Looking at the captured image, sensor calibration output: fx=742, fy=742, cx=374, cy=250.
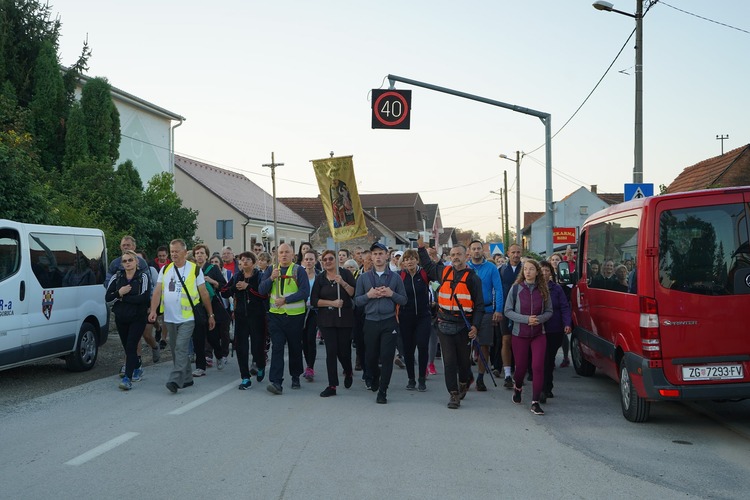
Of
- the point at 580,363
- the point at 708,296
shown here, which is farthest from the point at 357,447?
the point at 580,363

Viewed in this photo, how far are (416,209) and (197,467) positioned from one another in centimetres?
8886

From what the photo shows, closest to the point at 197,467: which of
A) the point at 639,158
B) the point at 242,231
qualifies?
the point at 639,158

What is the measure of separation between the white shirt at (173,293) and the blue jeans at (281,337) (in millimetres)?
1084

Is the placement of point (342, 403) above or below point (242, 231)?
below

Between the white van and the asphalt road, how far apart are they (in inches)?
39.1

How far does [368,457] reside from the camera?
247 inches

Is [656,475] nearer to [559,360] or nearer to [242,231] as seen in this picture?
[559,360]

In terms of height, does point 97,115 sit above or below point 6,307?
above

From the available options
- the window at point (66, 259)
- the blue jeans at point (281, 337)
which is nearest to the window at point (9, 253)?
the window at point (66, 259)

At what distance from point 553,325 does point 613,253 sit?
149 centimetres

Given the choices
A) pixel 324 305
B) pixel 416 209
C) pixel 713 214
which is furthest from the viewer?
pixel 416 209

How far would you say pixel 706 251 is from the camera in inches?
277

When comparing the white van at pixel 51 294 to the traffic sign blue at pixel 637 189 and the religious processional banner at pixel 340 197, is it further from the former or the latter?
the traffic sign blue at pixel 637 189

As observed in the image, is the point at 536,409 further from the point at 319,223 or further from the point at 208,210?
the point at 319,223
